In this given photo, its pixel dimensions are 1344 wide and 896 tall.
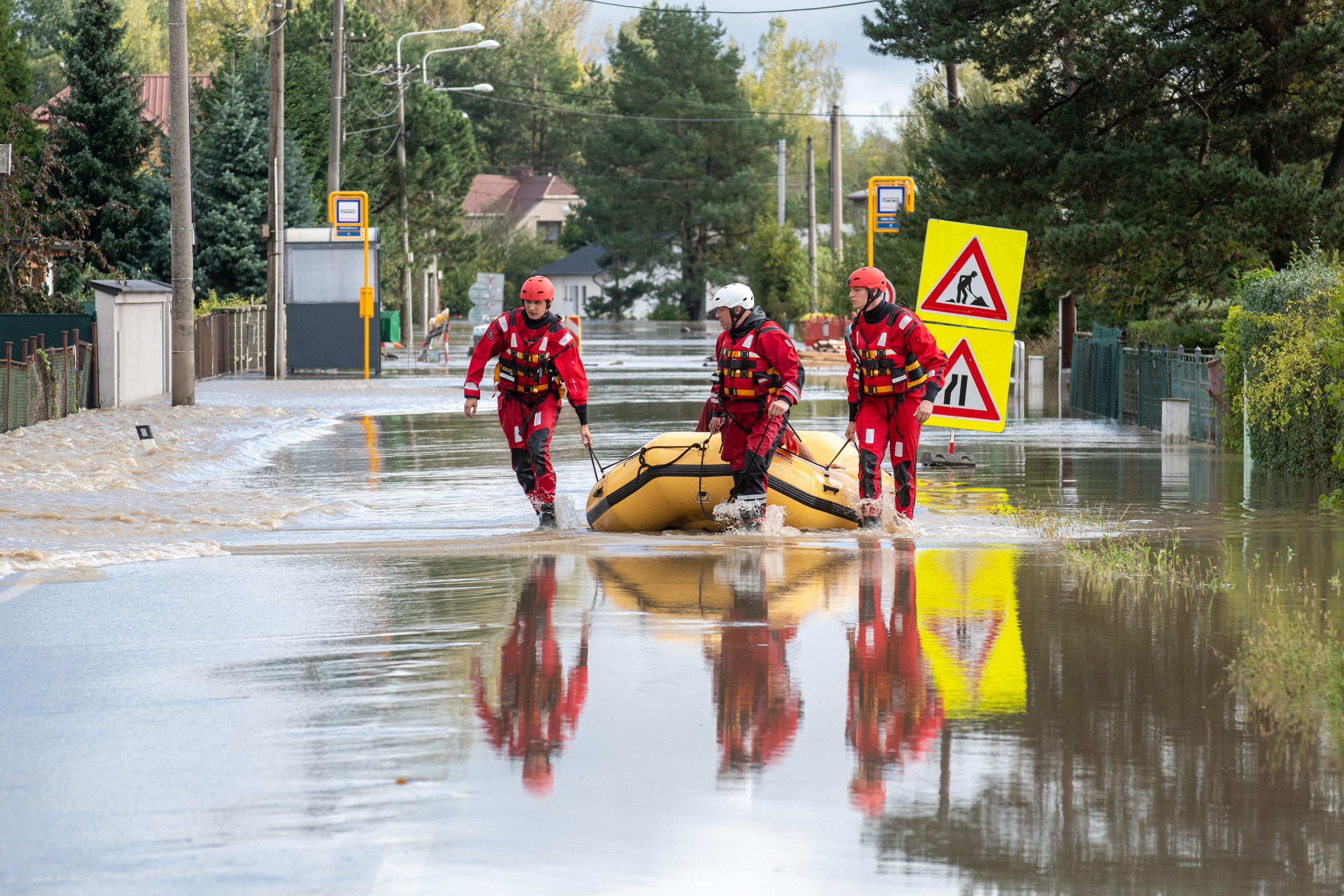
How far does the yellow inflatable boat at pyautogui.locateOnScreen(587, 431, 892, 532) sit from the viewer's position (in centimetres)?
1242

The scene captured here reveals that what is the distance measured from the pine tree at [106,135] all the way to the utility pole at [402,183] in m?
9.61

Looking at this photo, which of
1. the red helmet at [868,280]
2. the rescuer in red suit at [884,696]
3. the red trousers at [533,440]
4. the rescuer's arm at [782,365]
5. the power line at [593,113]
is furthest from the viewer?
the power line at [593,113]

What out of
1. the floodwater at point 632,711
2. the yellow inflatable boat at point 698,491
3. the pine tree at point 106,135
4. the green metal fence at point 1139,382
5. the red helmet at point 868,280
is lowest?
the floodwater at point 632,711

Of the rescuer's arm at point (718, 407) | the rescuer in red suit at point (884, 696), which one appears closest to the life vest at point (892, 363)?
the rescuer's arm at point (718, 407)

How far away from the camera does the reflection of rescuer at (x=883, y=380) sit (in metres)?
12.3

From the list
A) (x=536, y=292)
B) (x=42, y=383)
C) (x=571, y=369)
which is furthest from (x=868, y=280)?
(x=42, y=383)

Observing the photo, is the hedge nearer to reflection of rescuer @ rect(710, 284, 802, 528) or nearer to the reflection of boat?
reflection of rescuer @ rect(710, 284, 802, 528)

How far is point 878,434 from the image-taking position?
12.4 meters

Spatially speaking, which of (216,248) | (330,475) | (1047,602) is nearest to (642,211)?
(216,248)

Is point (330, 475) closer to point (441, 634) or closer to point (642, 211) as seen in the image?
point (441, 634)

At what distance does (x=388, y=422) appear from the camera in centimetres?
2506

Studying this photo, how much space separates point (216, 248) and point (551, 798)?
140ft

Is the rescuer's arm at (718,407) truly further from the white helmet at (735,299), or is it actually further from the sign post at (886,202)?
the sign post at (886,202)

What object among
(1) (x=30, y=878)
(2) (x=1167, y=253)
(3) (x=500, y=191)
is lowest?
(1) (x=30, y=878)
